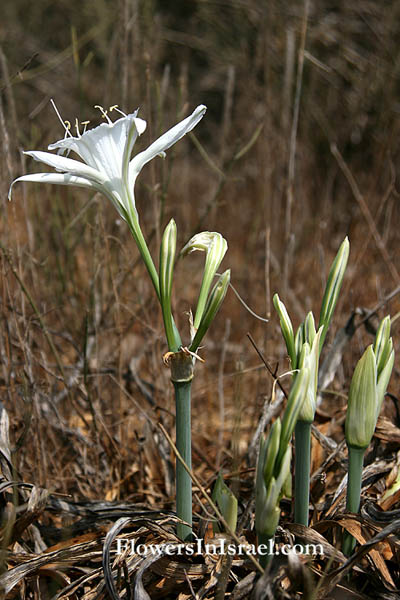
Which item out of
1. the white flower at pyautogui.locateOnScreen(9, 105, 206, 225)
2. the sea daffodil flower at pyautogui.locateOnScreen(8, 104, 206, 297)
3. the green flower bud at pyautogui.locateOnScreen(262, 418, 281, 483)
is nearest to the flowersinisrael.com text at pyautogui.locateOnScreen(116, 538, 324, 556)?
the green flower bud at pyautogui.locateOnScreen(262, 418, 281, 483)

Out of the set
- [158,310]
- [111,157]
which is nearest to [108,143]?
[111,157]

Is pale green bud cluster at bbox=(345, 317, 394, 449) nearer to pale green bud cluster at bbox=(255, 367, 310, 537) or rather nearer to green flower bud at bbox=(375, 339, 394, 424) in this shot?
green flower bud at bbox=(375, 339, 394, 424)

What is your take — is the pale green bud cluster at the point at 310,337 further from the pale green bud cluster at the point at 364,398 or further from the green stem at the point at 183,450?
the green stem at the point at 183,450

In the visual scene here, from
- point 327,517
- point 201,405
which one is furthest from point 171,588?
point 201,405

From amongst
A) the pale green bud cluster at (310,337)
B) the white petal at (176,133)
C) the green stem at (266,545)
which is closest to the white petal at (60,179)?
the white petal at (176,133)

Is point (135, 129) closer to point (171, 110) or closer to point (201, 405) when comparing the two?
point (201, 405)

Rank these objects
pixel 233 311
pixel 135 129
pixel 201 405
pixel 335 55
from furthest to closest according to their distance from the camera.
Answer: pixel 335 55 < pixel 233 311 < pixel 201 405 < pixel 135 129

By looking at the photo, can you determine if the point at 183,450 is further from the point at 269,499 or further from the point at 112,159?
the point at 112,159
